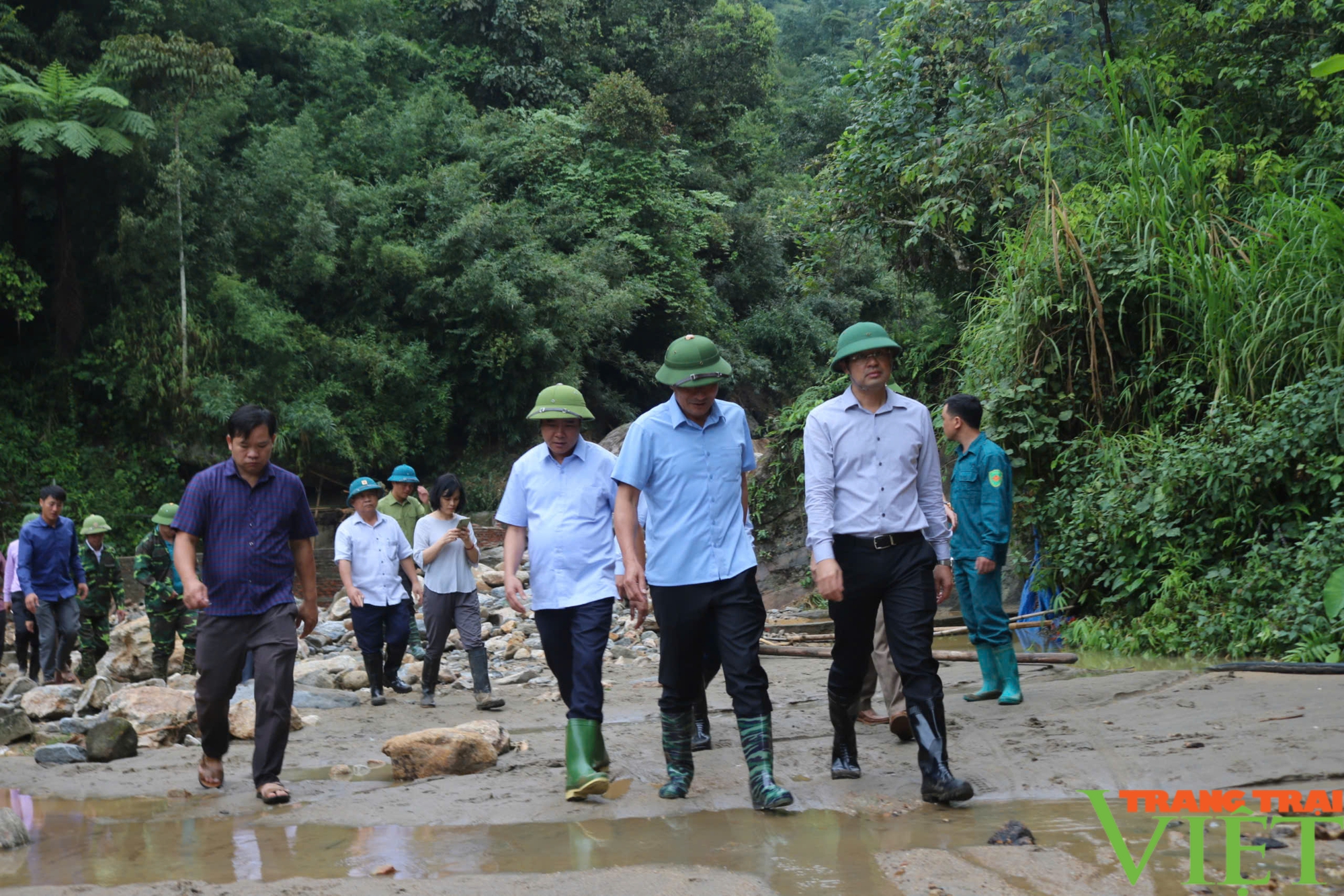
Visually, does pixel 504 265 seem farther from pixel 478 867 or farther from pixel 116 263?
pixel 478 867

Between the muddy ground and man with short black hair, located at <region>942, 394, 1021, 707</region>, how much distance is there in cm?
37

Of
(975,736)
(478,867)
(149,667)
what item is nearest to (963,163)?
(975,736)

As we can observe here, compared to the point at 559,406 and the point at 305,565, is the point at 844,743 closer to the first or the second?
the point at 559,406

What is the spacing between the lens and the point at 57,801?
5457 mm

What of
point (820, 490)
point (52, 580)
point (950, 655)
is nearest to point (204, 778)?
point (820, 490)

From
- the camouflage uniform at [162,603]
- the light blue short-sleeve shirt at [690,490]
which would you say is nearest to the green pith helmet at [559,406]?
the light blue short-sleeve shirt at [690,490]

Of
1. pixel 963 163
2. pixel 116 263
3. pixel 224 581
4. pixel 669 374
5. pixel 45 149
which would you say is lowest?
pixel 224 581

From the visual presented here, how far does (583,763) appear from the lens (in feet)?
16.3

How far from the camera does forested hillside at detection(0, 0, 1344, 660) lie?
922 cm

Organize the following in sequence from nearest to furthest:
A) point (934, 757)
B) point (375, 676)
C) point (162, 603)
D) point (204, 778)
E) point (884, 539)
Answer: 1. point (934, 757)
2. point (884, 539)
3. point (204, 778)
4. point (375, 676)
5. point (162, 603)

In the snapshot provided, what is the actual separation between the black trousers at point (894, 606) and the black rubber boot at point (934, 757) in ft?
0.17

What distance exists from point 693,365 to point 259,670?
8.48 feet

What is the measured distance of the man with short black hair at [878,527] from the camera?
15.0 ft

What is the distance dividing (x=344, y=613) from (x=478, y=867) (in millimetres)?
11994
